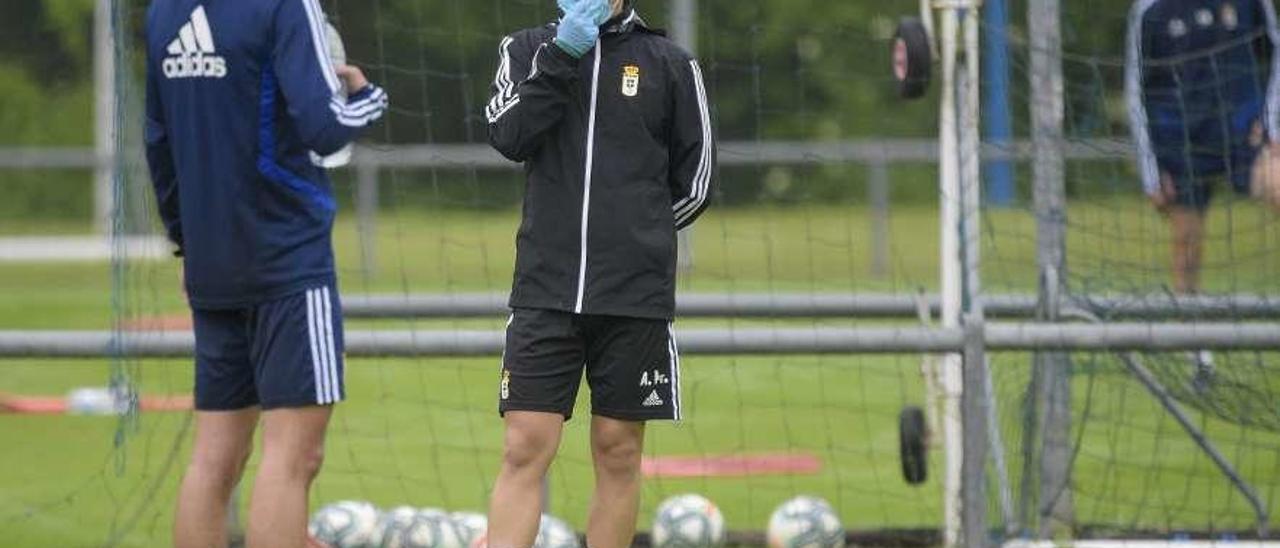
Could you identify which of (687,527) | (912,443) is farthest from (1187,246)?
(687,527)

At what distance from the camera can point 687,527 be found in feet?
24.6

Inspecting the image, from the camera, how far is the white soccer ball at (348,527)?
7398 millimetres

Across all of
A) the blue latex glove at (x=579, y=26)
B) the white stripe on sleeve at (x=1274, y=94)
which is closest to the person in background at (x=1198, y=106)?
the white stripe on sleeve at (x=1274, y=94)

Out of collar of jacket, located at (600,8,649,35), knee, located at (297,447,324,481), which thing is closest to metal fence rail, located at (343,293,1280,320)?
knee, located at (297,447,324,481)

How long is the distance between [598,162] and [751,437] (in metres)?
4.36

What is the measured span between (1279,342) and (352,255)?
511 inches

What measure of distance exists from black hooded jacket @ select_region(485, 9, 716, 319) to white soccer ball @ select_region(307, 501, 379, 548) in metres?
1.49

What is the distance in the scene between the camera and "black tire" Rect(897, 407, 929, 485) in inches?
302

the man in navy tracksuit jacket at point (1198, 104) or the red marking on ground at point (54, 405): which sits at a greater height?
the man in navy tracksuit jacket at point (1198, 104)

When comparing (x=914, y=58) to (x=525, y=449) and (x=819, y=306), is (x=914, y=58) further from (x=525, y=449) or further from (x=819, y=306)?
(x=525, y=449)

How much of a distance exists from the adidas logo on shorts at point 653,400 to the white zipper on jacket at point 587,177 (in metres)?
A: 0.31

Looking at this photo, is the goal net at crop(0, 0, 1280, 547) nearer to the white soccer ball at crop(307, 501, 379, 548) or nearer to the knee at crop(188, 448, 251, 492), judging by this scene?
the white soccer ball at crop(307, 501, 379, 548)

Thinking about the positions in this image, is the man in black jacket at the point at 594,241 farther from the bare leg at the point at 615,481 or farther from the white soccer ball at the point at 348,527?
the white soccer ball at the point at 348,527

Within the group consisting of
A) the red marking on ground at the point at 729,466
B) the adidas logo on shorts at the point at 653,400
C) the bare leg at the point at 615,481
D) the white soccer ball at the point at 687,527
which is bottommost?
the red marking on ground at the point at 729,466
